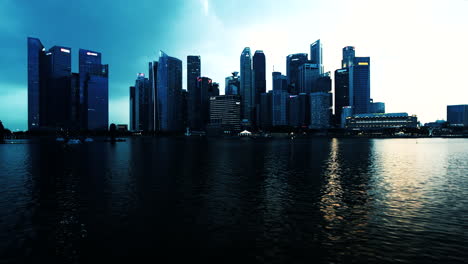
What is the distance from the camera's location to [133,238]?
68.9 feet

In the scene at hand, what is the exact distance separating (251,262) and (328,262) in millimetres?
4743

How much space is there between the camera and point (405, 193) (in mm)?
35625

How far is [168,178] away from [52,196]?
1768 centimetres

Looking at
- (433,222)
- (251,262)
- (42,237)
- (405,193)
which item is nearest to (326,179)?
(405,193)

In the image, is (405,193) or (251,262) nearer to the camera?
(251,262)

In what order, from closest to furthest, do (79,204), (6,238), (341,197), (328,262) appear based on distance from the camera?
(328,262)
(6,238)
(79,204)
(341,197)

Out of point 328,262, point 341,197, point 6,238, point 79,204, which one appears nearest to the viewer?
point 328,262

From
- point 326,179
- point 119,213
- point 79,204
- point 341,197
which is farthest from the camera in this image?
point 326,179

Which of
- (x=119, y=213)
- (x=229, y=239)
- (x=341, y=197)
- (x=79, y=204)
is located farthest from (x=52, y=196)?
(x=341, y=197)

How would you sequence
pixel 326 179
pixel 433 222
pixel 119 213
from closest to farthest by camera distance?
pixel 433 222
pixel 119 213
pixel 326 179

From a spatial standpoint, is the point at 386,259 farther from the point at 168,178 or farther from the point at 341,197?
the point at 168,178

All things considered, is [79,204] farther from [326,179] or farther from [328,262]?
[326,179]

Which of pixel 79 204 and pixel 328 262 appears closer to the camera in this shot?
pixel 328 262

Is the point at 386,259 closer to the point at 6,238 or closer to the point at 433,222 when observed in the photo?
the point at 433,222
